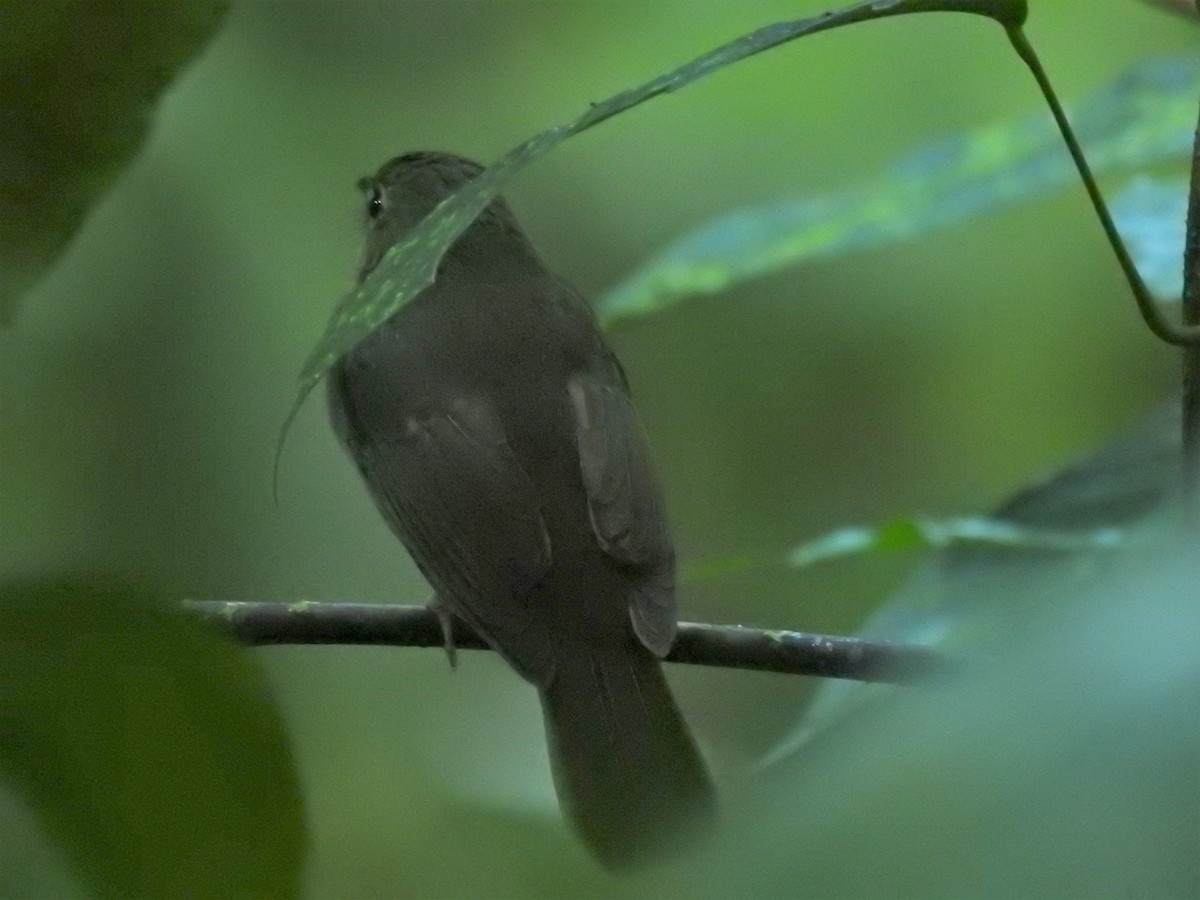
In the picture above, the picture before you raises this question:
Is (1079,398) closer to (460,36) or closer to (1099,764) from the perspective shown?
(460,36)

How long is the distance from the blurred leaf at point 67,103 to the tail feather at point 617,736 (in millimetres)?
1345

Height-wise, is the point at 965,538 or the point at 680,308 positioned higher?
the point at 965,538

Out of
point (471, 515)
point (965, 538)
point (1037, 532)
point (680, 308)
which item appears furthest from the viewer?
point (680, 308)

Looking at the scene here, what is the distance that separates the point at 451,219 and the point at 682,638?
1261 millimetres

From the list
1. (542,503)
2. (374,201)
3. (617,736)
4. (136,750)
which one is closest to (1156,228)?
(542,503)

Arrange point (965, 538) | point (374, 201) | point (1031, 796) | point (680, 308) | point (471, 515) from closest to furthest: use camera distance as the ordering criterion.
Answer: point (1031, 796) < point (965, 538) < point (471, 515) < point (374, 201) < point (680, 308)

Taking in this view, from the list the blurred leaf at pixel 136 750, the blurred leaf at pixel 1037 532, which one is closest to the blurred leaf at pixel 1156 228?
the blurred leaf at pixel 1037 532

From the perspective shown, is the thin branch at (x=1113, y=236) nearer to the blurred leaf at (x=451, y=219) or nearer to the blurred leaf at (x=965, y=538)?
the blurred leaf at (x=451, y=219)

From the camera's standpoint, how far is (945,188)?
2436mm

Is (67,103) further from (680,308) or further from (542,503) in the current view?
(680,308)

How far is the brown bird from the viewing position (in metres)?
2.12

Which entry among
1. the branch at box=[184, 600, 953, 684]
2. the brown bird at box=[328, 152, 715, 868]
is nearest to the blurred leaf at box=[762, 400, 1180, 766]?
the branch at box=[184, 600, 953, 684]

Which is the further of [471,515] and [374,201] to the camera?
[374,201]

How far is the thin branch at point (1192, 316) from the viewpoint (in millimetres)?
1190
